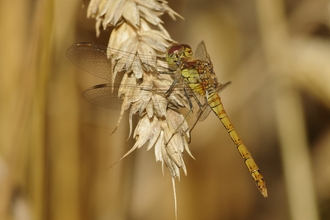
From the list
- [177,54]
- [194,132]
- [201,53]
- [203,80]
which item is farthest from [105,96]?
[194,132]

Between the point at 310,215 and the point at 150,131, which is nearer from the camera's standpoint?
the point at 150,131

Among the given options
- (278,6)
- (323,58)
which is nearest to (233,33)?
(278,6)

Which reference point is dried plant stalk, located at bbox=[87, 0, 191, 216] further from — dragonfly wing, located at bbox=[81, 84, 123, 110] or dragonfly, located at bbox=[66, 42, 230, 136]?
dragonfly wing, located at bbox=[81, 84, 123, 110]

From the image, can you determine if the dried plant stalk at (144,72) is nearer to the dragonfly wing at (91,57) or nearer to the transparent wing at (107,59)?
the transparent wing at (107,59)

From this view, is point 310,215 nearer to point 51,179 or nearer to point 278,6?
point 278,6

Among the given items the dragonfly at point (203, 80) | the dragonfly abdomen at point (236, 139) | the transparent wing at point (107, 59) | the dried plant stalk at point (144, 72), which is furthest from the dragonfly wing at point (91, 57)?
the dragonfly abdomen at point (236, 139)

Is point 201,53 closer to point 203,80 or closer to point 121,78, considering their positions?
point 203,80

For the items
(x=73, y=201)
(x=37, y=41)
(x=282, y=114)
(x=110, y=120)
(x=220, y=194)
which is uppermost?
(x=37, y=41)

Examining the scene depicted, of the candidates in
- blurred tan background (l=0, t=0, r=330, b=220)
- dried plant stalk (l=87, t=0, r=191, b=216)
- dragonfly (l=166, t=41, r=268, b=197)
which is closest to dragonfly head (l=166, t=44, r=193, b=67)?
dragonfly (l=166, t=41, r=268, b=197)
